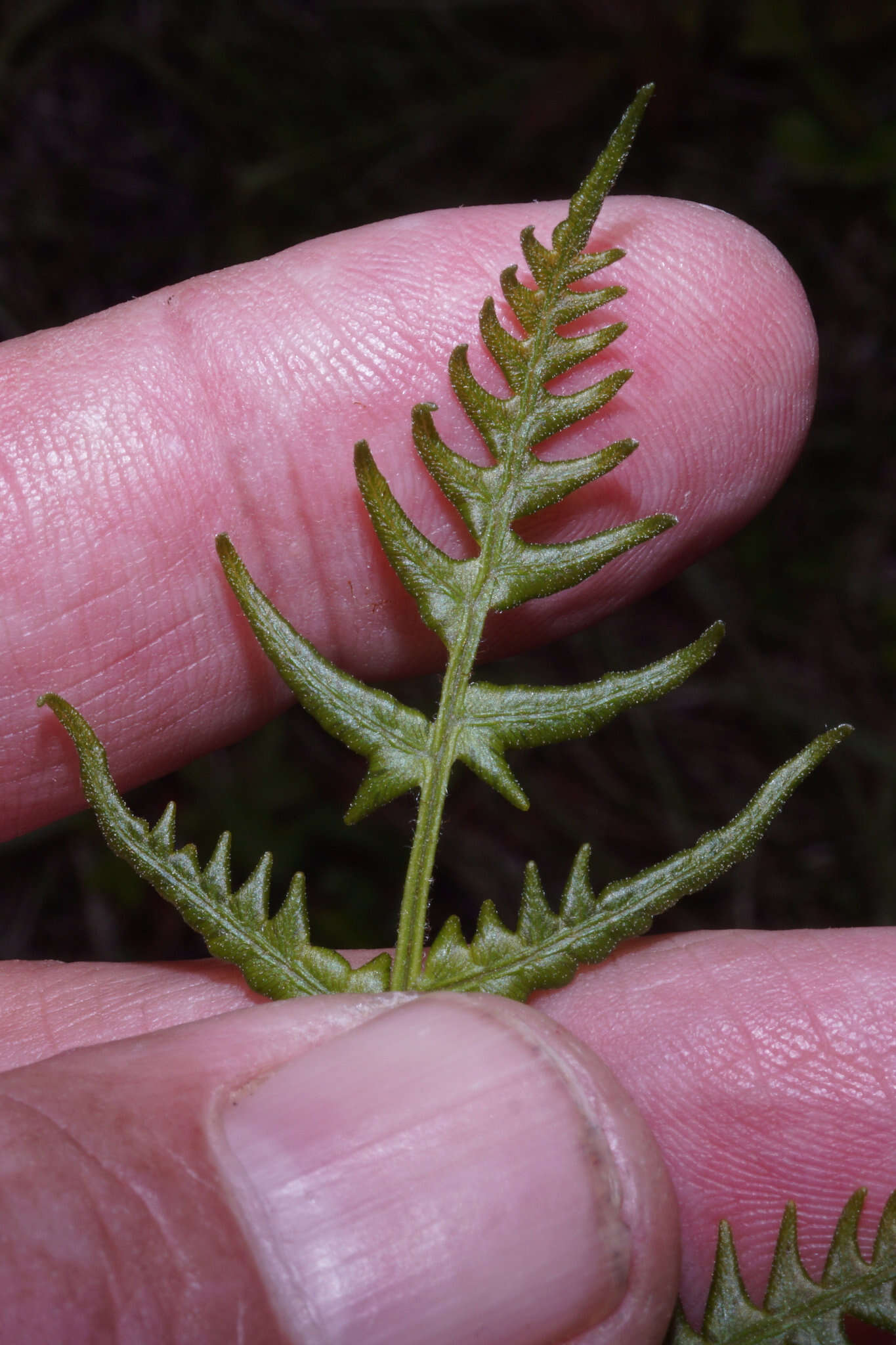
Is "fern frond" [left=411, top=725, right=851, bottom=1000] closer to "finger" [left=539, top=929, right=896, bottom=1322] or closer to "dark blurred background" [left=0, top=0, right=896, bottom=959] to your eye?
"finger" [left=539, top=929, right=896, bottom=1322]

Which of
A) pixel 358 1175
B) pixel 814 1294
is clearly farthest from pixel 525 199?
pixel 814 1294

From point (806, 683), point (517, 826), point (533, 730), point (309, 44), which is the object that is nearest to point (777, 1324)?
point (533, 730)

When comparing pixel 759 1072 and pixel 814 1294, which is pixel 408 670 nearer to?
pixel 759 1072

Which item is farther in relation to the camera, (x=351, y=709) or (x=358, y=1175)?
(x=351, y=709)

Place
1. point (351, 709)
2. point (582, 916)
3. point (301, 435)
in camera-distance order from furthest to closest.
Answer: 1. point (301, 435)
2. point (351, 709)
3. point (582, 916)

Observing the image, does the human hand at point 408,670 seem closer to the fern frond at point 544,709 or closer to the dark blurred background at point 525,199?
the fern frond at point 544,709

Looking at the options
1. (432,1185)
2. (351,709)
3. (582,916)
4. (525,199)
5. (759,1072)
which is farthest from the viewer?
(525,199)

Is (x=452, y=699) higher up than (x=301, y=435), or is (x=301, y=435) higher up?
(x=301, y=435)

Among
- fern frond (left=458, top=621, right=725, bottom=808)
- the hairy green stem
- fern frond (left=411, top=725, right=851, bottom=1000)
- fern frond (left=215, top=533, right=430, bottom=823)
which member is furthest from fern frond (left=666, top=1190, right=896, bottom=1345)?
fern frond (left=215, top=533, right=430, bottom=823)
